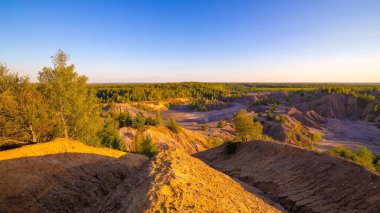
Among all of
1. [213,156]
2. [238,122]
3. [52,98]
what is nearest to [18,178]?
[52,98]

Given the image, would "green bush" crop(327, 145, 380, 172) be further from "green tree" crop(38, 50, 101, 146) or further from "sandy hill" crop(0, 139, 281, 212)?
"green tree" crop(38, 50, 101, 146)

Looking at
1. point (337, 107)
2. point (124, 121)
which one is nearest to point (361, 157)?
point (124, 121)

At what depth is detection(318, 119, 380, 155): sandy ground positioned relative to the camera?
56.1 meters

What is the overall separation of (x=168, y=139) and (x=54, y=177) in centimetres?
3722

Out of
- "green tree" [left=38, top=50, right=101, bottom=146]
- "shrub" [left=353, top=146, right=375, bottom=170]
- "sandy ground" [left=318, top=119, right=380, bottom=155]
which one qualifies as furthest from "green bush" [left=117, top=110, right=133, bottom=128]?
"sandy ground" [left=318, top=119, right=380, bottom=155]

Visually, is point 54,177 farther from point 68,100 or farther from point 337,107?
point 337,107

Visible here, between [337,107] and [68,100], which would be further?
[337,107]

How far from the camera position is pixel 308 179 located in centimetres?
1634

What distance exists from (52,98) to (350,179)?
96.2 feet

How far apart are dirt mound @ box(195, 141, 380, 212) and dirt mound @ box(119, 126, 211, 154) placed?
2441cm

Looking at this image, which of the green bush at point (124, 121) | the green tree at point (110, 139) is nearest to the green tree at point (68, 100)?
the green tree at point (110, 139)

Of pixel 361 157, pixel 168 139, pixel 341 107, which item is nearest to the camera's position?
pixel 361 157

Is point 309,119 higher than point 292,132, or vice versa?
point 309,119

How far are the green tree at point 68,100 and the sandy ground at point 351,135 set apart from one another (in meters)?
55.6
